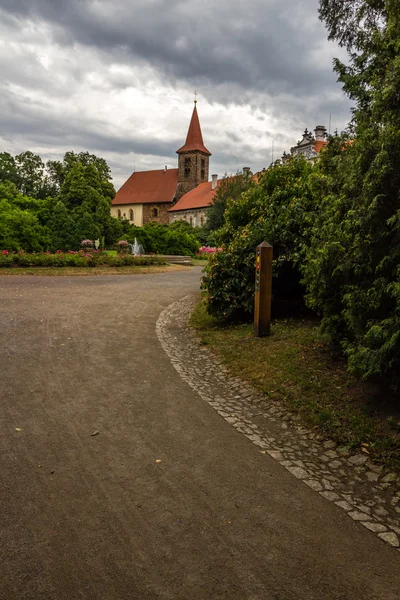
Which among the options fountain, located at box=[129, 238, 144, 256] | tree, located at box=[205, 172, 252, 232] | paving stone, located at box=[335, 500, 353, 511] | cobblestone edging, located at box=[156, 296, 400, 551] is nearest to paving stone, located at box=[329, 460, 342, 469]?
cobblestone edging, located at box=[156, 296, 400, 551]

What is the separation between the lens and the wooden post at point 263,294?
7.85 metres

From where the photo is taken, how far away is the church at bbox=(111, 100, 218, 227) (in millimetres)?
68312

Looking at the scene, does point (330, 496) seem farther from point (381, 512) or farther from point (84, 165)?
point (84, 165)

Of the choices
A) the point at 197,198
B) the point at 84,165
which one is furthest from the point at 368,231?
the point at 197,198

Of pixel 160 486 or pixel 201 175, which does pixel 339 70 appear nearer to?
pixel 160 486

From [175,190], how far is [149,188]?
614 centimetres

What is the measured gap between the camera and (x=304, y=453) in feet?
13.5

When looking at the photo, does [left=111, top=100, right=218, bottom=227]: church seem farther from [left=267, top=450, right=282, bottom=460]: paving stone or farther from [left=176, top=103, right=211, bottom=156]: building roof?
[left=267, top=450, right=282, bottom=460]: paving stone

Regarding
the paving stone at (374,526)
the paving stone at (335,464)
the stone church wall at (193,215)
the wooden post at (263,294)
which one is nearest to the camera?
the paving stone at (374,526)

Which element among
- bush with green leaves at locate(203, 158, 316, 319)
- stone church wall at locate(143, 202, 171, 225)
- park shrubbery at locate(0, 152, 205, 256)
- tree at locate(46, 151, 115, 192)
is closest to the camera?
bush with green leaves at locate(203, 158, 316, 319)

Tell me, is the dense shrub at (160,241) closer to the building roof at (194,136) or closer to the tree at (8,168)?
the tree at (8,168)

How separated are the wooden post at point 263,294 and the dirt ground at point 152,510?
8.16 feet

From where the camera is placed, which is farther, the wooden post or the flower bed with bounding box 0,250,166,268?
the flower bed with bounding box 0,250,166,268

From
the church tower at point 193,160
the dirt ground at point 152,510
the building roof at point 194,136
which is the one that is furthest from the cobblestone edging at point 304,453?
the building roof at point 194,136
